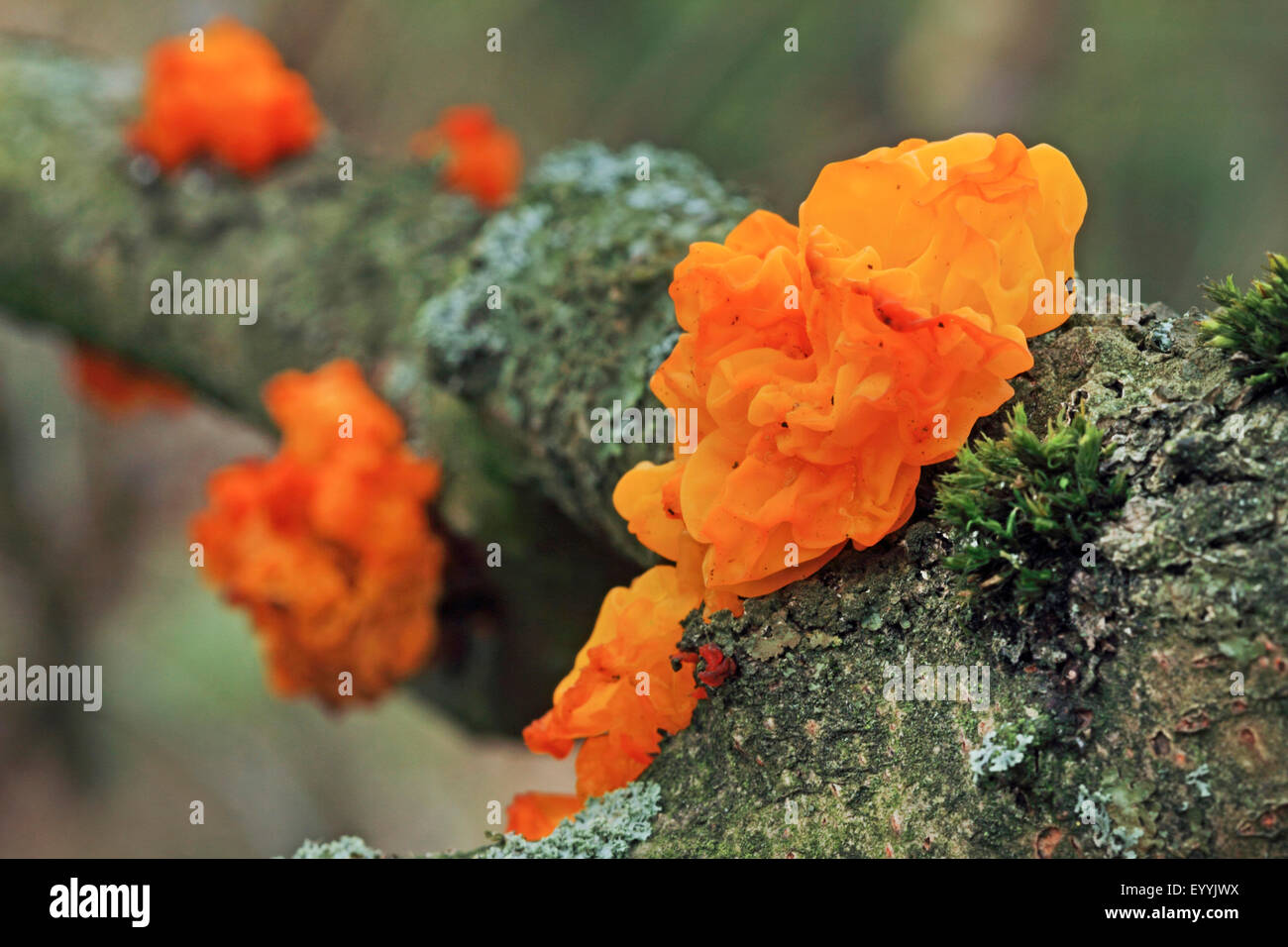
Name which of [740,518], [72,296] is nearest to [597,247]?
[740,518]

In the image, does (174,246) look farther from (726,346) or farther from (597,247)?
(726,346)

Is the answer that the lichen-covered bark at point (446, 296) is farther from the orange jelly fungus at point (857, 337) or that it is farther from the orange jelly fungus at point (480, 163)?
the orange jelly fungus at point (857, 337)

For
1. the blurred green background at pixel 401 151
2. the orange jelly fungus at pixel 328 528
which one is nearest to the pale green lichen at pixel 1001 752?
the orange jelly fungus at pixel 328 528

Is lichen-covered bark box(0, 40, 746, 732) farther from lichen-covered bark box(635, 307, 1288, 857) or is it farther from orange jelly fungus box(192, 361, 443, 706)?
lichen-covered bark box(635, 307, 1288, 857)

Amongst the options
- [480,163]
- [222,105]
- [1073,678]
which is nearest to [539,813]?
[1073,678]

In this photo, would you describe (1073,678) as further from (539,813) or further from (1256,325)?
(539,813)
